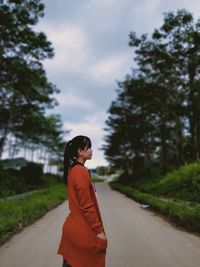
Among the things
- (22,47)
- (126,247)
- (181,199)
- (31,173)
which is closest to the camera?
(126,247)

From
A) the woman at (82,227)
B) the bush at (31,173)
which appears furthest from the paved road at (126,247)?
the bush at (31,173)

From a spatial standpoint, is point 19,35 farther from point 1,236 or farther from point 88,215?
point 88,215

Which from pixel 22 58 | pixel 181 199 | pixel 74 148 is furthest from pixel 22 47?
pixel 74 148

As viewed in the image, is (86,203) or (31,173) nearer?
(86,203)

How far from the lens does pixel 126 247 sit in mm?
8008

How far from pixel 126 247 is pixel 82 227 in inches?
186

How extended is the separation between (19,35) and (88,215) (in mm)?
22631

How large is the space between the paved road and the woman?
292 centimetres

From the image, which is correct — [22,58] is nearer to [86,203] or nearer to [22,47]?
[22,47]

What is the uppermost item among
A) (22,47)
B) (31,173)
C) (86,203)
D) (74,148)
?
(22,47)

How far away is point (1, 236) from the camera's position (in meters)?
9.34

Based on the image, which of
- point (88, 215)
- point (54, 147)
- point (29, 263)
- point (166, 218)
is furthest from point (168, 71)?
point (54, 147)

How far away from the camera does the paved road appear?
6.67 m

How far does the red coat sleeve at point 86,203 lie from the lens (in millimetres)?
3533
